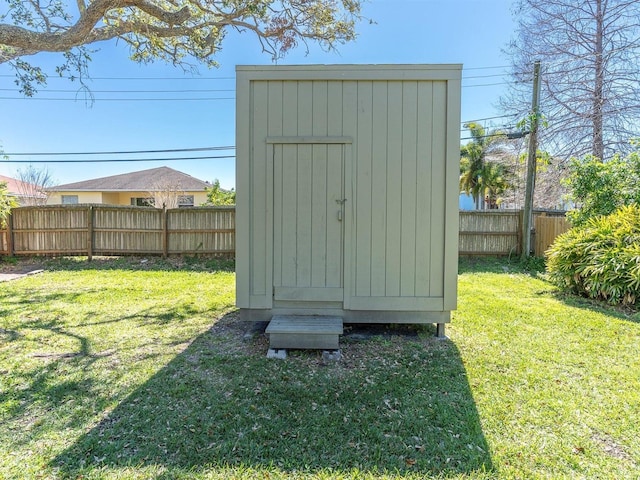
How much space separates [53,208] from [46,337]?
600 cm

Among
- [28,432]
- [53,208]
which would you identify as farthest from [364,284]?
[53,208]

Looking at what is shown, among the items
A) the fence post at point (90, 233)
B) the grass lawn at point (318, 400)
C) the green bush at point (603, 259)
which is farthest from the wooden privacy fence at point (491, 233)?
the fence post at point (90, 233)

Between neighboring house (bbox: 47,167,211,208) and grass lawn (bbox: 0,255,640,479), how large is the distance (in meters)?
13.7

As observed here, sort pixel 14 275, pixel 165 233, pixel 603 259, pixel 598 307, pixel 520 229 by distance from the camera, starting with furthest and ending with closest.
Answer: pixel 520 229 < pixel 165 233 < pixel 14 275 < pixel 603 259 < pixel 598 307

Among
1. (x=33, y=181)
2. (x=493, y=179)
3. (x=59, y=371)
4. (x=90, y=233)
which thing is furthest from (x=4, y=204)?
(x=493, y=179)

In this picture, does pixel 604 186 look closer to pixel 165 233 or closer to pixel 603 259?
pixel 603 259

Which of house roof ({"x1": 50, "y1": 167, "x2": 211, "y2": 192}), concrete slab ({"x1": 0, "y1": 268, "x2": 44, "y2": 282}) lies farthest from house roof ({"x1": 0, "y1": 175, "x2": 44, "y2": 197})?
concrete slab ({"x1": 0, "y1": 268, "x2": 44, "y2": 282})

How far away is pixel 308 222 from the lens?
344 cm

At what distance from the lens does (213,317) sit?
14.0ft

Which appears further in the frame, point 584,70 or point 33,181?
point 33,181

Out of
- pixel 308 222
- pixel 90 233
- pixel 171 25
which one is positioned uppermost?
pixel 171 25

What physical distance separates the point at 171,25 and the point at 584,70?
1128 cm

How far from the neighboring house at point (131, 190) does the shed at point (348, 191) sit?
568 inches

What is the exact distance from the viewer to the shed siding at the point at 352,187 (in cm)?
336
